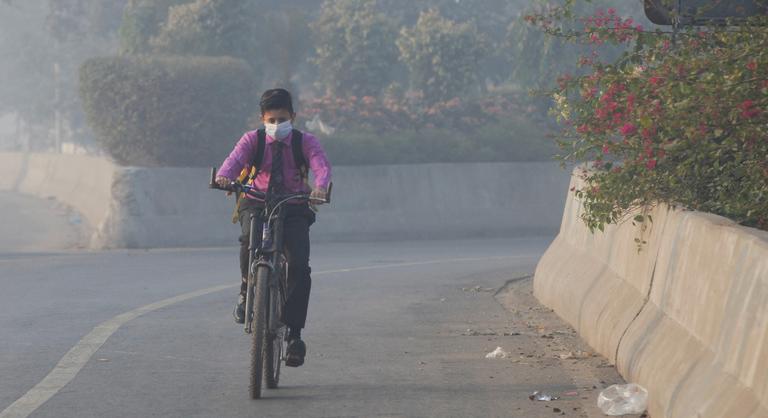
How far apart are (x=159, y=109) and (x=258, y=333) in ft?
66.2

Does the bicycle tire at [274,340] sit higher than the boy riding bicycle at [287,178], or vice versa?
the boy riding bicycle at [287,178]

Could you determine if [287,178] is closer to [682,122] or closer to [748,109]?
[682,122]

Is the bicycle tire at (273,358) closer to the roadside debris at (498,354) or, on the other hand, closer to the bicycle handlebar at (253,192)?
the bicycle handlebar at (253,192)

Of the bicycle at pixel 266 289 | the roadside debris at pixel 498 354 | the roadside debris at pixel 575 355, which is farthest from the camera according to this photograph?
the roadside debris at pixel 498 354

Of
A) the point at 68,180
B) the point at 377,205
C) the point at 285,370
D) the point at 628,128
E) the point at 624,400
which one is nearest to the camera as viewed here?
the point at 624,400

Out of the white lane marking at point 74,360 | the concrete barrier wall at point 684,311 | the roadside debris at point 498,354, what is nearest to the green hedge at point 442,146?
the white lane marking at point 74,360

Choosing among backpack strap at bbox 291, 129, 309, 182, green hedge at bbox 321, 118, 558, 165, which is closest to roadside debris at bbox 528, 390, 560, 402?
backpack strap at bbox 291, 129, 309, 182

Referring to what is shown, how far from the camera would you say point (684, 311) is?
7.74m

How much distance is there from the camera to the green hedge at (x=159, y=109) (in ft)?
91.2

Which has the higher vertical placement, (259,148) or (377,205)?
(259,148)

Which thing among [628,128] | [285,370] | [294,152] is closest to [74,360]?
[285,370]

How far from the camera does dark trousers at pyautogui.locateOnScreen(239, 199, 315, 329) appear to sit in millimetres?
8875

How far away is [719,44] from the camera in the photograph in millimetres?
10422

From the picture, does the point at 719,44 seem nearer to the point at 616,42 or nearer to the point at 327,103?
the point at 616,42
